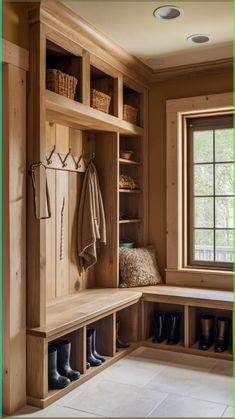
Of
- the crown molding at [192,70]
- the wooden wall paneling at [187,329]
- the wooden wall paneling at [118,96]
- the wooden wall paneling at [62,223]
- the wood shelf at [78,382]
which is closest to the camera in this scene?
the wood shelf at [78,382]

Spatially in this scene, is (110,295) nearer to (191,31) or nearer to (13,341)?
(13,341)

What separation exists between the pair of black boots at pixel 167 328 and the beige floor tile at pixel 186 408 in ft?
3.26

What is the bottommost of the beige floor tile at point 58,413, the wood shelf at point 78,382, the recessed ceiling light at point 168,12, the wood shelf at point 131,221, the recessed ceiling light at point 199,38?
the beige floor tile at point 58,413

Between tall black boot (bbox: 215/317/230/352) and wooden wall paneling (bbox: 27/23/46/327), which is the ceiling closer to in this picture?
wooden wall paneling (bbox: 27/23/46/327)

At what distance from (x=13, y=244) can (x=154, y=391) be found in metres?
1.33

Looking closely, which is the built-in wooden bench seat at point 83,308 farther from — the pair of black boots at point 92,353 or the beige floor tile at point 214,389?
the beige floor tile at point 214,389

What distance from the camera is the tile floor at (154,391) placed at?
2451 mm

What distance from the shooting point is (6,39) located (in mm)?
2467

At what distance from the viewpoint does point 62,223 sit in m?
3.41

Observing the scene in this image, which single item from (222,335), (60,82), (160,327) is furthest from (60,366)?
(60,82)

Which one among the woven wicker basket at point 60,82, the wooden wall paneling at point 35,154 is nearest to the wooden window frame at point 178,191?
the woven wicker basket at point 60,82

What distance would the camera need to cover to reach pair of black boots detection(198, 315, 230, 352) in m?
3.43

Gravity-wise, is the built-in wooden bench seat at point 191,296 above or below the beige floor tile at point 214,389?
above

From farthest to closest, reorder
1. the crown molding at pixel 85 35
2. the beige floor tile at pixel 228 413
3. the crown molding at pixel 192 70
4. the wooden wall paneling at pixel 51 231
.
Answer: the crown molding at pixel 192 70, the wooden wall paneling at pixel 51 231, the crown molding at pixel 85 35, the beige floor tile at pixel 228 413
